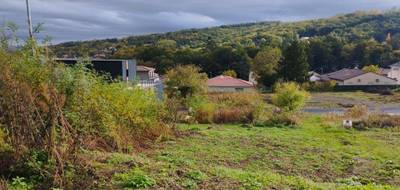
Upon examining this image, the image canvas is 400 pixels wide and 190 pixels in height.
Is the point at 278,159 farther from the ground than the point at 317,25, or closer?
closer

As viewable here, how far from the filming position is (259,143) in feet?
53.0

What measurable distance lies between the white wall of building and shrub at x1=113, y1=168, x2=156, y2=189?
5873 cm

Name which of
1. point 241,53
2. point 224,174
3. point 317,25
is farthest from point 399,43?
point 224,174

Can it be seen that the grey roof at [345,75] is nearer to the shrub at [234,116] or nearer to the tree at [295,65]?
the tree at [295,65]

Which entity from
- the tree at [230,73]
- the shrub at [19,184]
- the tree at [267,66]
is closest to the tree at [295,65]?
the tree at [267,66]

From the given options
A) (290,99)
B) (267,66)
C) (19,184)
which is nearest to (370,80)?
(267,66)

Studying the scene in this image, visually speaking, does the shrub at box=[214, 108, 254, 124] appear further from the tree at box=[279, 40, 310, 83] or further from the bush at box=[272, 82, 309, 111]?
the tree at box=[279, 40, 310, 83]

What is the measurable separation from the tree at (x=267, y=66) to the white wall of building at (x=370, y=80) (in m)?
10.0

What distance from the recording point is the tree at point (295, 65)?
185ft

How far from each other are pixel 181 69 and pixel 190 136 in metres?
19.2

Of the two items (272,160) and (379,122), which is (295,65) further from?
(272,160)

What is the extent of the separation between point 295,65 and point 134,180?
52.6 metres

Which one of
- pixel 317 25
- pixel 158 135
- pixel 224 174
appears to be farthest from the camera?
pixel 317 25

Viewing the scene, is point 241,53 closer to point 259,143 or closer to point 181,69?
point 181,69
